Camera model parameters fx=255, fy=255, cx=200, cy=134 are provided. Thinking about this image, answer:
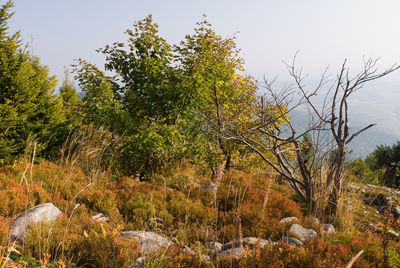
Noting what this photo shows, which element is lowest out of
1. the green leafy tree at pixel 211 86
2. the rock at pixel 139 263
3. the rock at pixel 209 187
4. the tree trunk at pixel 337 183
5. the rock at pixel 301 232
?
the rock at pixel 139 263

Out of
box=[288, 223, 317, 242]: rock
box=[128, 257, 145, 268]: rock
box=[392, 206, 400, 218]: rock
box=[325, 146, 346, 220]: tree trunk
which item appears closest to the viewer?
box=[128, 257, 145, 268]: rock

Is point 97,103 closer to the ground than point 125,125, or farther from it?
farther from it

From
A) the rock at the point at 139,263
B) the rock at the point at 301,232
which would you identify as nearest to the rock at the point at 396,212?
the rock at the point at 301,232

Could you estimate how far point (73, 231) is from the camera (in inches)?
152

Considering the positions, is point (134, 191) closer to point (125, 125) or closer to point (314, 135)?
point (125, 125)

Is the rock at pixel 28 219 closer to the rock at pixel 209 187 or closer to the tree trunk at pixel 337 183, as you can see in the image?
the rock at pixel 209 187

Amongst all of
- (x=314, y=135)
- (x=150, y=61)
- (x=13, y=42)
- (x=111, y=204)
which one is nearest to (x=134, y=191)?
(x=111, y=204)

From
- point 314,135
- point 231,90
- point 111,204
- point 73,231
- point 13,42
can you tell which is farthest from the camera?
point 231,90

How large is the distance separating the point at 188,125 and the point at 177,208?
9.31 ft

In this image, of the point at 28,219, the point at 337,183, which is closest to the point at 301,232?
the point at 337,183

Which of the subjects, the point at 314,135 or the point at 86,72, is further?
the point at 86,72

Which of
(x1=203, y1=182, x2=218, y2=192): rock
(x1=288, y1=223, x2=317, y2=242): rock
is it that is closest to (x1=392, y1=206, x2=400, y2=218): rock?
(x1=288, y1=223, x2=317, y2=242): rock

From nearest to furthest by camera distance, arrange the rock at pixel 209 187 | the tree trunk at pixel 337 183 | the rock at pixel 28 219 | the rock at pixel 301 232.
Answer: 1. the rock at pixel 28 219
2. the rock at pixel 301 232
3. the tree trunk at pixel 337 183
4. the rock at pixel 209 187

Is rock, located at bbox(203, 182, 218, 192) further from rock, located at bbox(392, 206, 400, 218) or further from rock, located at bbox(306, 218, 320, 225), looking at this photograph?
rock, located at bbox(392, 206, 400, 218)
